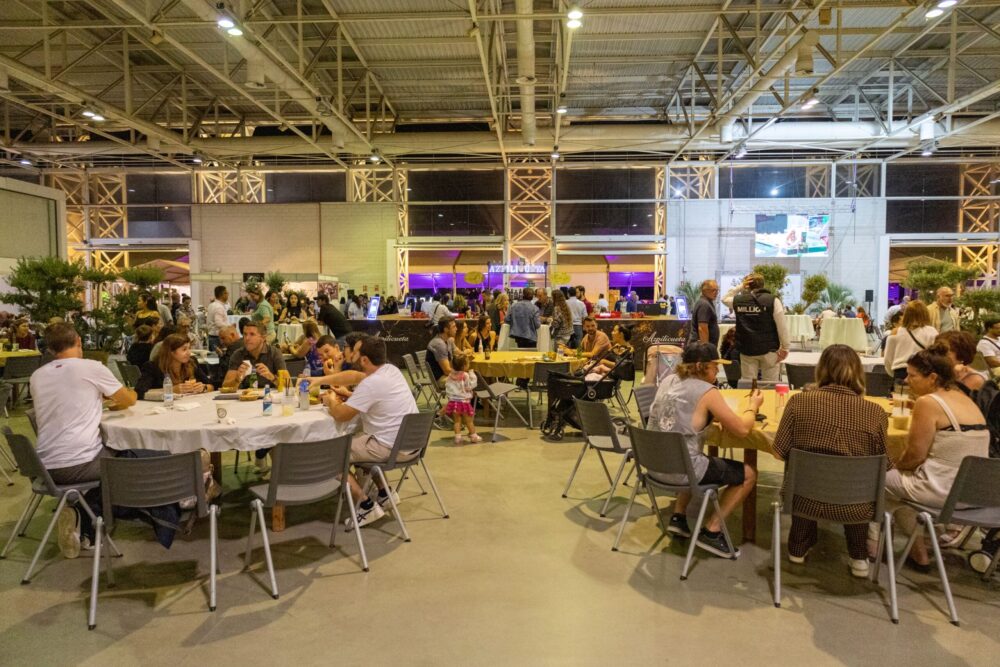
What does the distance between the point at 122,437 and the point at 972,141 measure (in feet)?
55.3

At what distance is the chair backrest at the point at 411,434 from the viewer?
4047 millimetres

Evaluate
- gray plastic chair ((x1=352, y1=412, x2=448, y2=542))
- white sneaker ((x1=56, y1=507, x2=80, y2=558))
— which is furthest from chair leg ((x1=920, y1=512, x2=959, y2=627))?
white sneaker ((x1=56, y1=507, x2=80, y2=558))

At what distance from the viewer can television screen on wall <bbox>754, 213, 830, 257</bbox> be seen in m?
17.3

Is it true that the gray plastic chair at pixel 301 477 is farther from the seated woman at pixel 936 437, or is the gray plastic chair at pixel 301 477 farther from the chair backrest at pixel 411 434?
the seated woman at pixel 936 437

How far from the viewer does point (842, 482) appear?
10.3 ft

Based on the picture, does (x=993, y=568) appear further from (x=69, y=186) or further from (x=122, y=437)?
(x=69, y=186)

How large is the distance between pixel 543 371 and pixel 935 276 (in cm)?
619

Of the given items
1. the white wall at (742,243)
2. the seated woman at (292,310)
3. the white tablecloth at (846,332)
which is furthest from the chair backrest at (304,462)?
the white wall at (742,243)

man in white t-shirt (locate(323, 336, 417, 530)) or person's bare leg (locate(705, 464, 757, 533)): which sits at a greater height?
man in white t-shirt (locate(323, 336, 417, 530))

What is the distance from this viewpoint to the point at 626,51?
39.5ft

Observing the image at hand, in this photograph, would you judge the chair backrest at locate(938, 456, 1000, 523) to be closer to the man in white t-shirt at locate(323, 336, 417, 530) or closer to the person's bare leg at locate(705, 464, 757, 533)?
the person's bare leg at locate(705, 464, 757, 533)

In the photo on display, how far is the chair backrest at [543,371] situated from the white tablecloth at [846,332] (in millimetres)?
6743

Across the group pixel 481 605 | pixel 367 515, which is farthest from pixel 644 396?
pixel 481 605

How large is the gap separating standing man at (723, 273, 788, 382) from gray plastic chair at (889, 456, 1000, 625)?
9.78 feet
